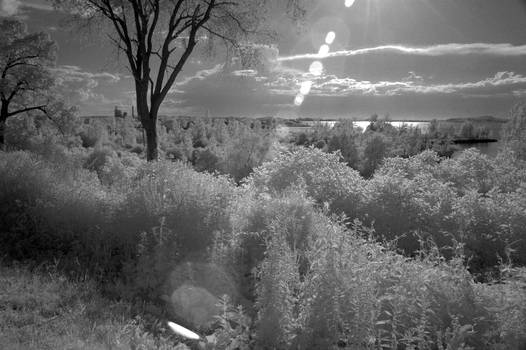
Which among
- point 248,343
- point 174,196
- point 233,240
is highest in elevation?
point 174,196

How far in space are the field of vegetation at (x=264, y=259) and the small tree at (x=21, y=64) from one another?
1597 centimetres

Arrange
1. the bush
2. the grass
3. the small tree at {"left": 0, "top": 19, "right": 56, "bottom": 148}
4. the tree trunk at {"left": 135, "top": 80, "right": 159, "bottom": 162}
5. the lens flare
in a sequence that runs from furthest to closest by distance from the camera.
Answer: the small tree at {"left": 0, "top": 19, "right": 56, "bottom": 148} < the tree trunk at {"left": 135, "top": 80, "right": 159, "bottom": 162} < the bush < the lens flare < the grass

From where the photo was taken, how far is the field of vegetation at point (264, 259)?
462cm

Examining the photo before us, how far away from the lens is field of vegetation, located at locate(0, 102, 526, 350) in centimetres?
462

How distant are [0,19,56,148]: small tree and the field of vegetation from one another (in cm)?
1597

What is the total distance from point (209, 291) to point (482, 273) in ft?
14.5

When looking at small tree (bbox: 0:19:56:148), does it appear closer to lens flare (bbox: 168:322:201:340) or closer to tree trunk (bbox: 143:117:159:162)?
tree trunk (bbox: 143:117:159:162)

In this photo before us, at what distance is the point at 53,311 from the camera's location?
16.3 feet

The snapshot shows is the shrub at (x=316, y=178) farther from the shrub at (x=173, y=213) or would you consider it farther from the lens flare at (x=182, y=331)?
the lens flare at (x=182, y=331)

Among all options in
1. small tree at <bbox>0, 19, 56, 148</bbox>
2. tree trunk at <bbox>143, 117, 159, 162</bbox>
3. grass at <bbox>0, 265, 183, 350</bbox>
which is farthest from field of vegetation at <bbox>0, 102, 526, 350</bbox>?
small tree at <bbox>0, 19, 56, 148</bbox>

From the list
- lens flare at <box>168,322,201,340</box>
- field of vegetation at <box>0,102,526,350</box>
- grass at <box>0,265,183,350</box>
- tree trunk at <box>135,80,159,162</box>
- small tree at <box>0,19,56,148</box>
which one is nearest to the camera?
grass at <box>0,265,183,350</box>

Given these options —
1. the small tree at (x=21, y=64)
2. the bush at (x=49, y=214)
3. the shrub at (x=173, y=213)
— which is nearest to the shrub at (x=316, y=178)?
the shrub at (x=173, y=213)

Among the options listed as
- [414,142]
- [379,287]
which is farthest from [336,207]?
[414,142]

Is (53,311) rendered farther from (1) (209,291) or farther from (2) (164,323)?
(1) (209,291)
